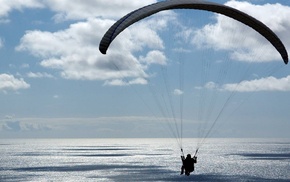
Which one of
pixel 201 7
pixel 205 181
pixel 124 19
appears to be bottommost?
pixel 205 181

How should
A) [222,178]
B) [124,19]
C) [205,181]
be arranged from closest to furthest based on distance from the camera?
[124,19] → [205,181] → [222,178]

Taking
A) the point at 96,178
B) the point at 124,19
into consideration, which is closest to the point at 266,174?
the point at 96,178

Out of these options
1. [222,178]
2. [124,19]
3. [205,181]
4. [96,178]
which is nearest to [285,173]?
[222,178]

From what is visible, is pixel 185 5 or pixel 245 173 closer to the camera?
pixel 185 5

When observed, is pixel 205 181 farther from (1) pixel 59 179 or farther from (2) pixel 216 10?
(2) pixel 216 10

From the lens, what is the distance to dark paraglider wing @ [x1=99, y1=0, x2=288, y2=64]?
22.1 metres

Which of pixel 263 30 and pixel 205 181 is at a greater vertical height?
pixel 263 30

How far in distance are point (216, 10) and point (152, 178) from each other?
5918cm

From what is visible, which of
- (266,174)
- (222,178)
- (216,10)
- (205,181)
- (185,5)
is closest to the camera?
(185,5)

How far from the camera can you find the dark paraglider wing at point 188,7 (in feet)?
72.4

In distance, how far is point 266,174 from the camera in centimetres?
9344

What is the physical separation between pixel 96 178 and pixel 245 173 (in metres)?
32.7

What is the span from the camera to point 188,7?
25.5 metres

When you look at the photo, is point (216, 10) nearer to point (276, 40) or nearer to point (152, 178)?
point (276, 40)
